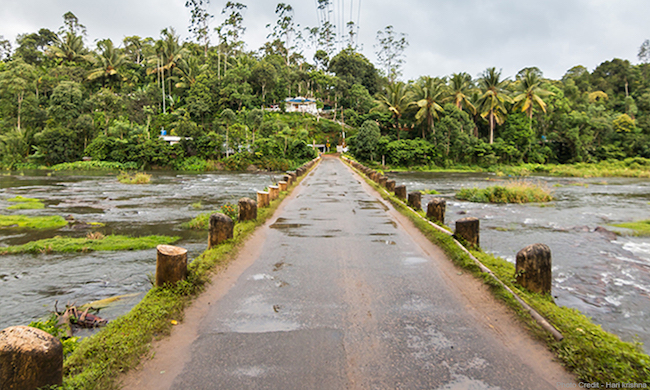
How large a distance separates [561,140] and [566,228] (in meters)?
49.2

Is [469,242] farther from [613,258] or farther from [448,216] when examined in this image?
[448,216]

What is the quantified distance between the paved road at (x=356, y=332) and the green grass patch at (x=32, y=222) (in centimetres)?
886

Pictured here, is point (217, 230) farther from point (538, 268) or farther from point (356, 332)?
point (538, 268)

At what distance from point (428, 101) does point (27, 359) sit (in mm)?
→ 48527

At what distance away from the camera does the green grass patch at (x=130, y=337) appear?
3152mm

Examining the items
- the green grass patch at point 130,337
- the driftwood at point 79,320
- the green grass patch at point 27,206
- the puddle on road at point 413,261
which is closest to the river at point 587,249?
the puddle on road at point 413,261

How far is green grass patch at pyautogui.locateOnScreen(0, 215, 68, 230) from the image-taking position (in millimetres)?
12031

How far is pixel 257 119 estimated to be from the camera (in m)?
49.7

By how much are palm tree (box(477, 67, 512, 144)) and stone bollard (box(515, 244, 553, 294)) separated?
1922 inches

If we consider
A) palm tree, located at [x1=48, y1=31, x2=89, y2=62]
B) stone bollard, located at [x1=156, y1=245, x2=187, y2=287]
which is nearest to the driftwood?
stone bollard, located at [x1=156, y1=245, x2=187, y2=287]

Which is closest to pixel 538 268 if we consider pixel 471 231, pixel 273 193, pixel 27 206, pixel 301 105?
pixel 471 231

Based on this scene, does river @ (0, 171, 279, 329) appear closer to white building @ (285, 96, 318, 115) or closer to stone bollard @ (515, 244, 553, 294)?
stone bollard @ (515, 244, 553, 294)

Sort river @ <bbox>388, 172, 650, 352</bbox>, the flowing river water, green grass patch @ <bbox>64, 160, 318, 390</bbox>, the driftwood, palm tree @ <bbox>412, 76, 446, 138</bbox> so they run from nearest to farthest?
green grass patch @ <bbox>64, 160, 318, 390</bbox>
the driftwood
river @ <bbox>388, 172, 650, 352</bbox>
the flowing river water
palm tree @ <bbox>412, 76, 446, 138</bbox>

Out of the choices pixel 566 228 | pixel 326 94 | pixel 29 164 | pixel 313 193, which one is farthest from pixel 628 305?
pixel 326 94
